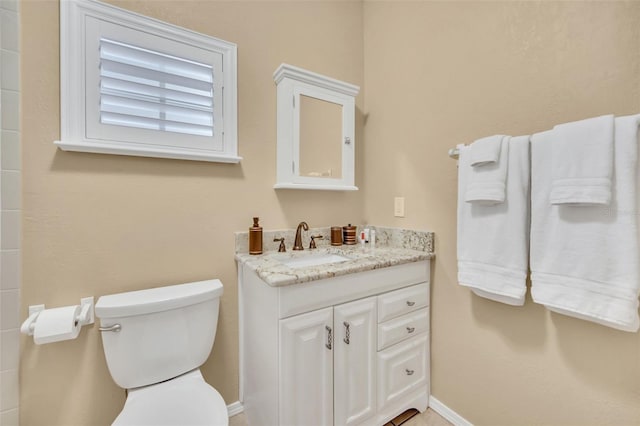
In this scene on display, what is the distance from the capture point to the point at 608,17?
3.18 feet

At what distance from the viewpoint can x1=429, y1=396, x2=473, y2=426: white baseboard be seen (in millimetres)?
1434

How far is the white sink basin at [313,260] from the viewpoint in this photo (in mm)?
1488

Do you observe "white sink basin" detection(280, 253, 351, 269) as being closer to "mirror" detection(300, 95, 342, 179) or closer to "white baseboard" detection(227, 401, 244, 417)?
"mirror" detection(300, 95, 342, 179)

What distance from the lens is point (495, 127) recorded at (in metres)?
1.29

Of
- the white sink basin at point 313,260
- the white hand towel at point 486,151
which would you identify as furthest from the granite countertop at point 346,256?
the white hand towel at point 486,151

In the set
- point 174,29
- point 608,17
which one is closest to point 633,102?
point 608,17

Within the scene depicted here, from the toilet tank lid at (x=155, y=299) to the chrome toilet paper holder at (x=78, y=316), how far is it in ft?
0.21

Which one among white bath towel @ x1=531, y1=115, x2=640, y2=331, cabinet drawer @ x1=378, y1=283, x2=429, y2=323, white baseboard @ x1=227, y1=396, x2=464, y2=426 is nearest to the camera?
white bath towel @ x1=531, y1=115, x2=640, y2=331

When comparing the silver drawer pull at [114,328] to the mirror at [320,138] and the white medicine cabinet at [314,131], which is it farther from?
the mirror at [320,138]

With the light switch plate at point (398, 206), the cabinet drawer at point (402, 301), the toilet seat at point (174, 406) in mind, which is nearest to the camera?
the toilet seat at point (174, 406)

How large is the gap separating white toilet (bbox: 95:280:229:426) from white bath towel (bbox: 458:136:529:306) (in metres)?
1.19

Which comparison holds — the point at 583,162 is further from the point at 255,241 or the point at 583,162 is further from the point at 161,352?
the point at 161,352

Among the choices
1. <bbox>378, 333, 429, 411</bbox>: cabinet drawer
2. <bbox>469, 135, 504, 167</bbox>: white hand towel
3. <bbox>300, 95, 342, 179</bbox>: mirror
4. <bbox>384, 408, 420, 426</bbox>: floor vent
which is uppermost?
<bbox>300, 95, 342, 179</bbox>: mirror

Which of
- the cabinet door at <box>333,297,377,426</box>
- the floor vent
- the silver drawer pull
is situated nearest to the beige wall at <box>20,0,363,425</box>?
the silver drawer pull
